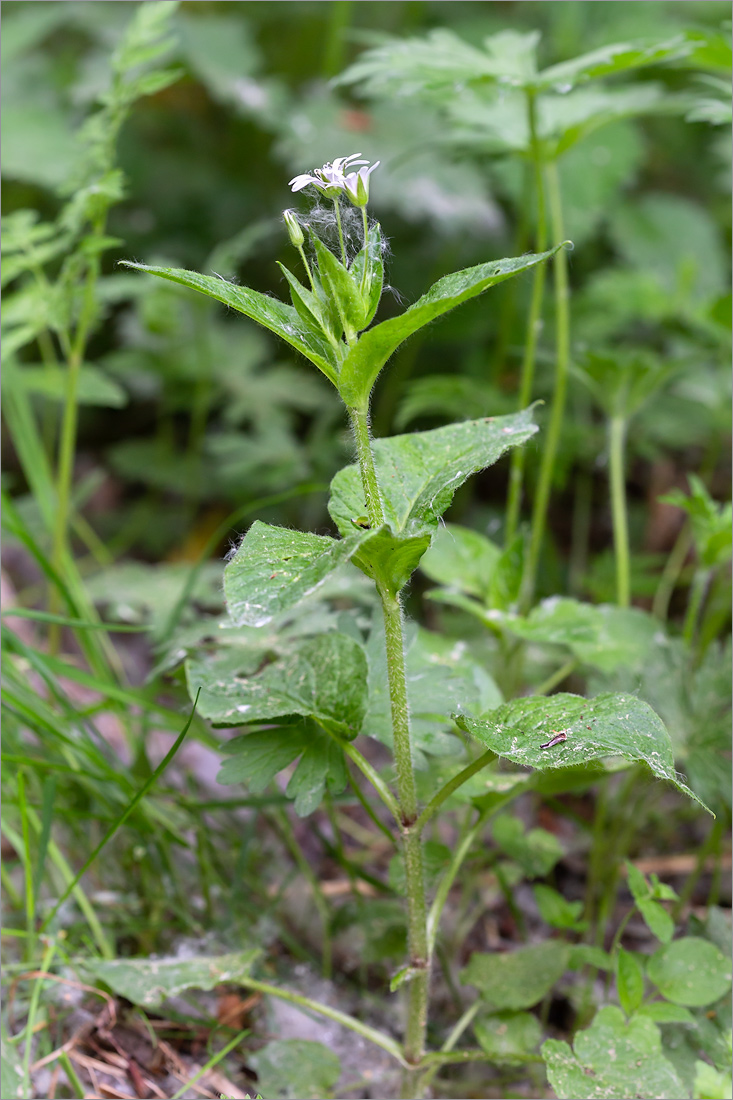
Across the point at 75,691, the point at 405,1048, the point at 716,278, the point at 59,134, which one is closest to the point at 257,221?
the point at 59,134

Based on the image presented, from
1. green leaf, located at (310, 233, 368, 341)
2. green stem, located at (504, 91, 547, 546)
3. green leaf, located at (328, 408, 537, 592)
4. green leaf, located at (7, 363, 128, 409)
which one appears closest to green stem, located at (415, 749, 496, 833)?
green leaf, located at (328, 408, 537, 592)

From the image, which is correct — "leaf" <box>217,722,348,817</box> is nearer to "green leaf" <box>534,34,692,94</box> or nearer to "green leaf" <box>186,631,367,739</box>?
"green leaf" <box>186,631,367,739</box>

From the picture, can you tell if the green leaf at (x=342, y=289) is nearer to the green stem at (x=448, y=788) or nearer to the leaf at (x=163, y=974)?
the green stem at (x=448, y=788)

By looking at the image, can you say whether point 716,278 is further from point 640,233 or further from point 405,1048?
point 405,1048

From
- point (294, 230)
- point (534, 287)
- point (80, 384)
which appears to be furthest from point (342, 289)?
point (80, 384)

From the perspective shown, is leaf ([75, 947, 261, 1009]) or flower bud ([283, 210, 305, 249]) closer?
flower bud ([283, 210, 305, 249])

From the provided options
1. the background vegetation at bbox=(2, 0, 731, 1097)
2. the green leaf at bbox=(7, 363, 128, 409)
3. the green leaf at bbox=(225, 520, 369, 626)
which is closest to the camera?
the green leaf at bbox=(225, 520, 369, 626)

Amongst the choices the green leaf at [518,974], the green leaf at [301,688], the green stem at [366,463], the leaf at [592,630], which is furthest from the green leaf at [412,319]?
the green leaf at [518,974]
